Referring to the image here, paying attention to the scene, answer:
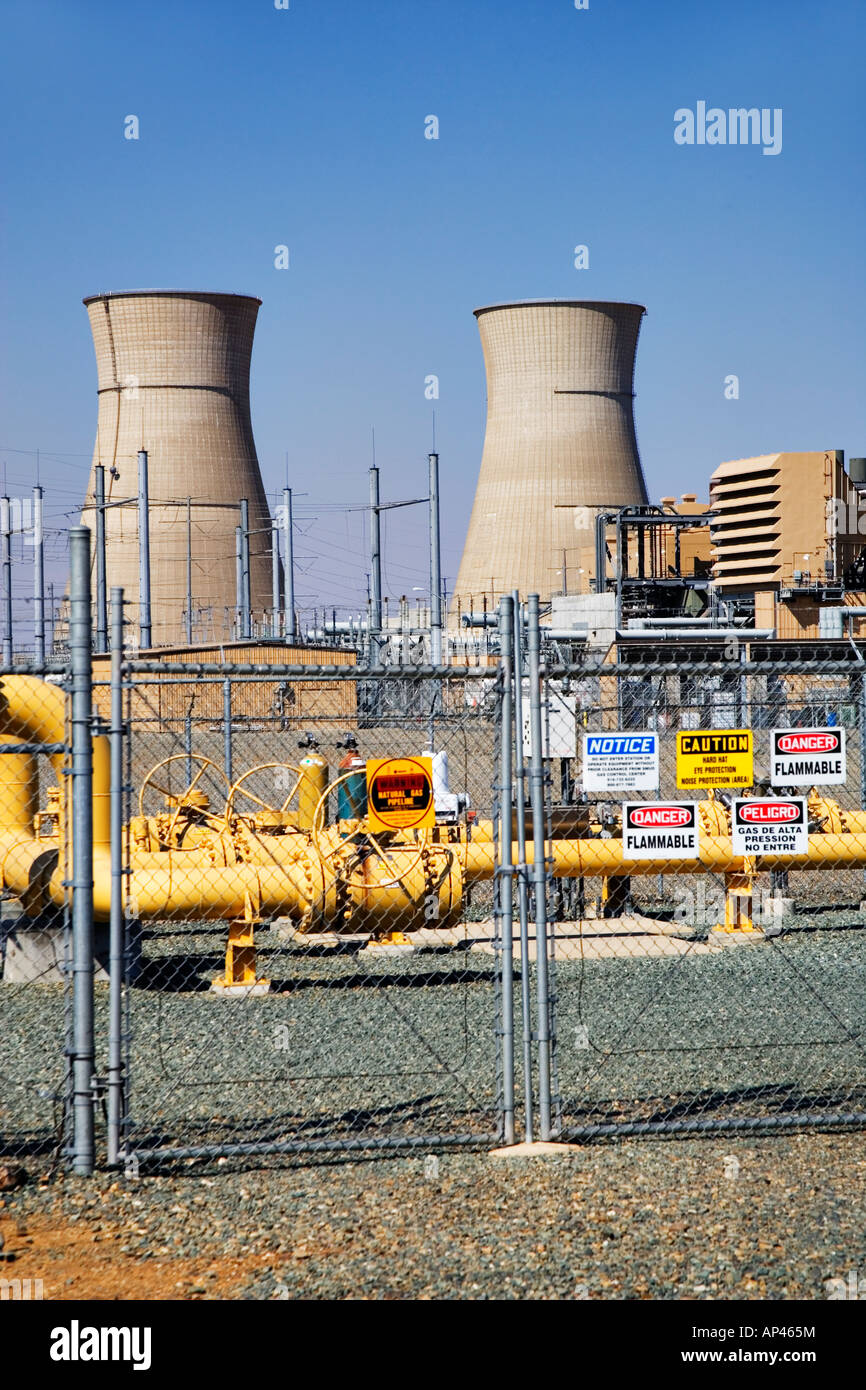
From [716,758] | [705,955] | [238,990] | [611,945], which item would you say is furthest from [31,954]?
[716,758]

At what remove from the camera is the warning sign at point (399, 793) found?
395 cm

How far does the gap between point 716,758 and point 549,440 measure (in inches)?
903

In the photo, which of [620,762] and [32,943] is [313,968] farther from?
[620,762]

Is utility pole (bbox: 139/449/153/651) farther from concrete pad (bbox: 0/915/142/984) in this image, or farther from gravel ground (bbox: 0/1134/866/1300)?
gravel ground (bbox: 0/1134/866/1300)

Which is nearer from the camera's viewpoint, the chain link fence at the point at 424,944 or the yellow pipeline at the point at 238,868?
the chain link fence at the point at 424,944

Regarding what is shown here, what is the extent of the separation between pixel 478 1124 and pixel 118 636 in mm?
1639

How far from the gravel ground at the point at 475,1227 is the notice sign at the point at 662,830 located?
2.57ft

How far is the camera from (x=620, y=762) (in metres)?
4.02

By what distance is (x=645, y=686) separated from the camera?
1556 cm

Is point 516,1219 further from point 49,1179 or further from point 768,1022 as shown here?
point 768,1022

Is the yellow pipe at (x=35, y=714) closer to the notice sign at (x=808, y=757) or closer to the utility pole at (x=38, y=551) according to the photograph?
the notice sign at (x=808, y=757)

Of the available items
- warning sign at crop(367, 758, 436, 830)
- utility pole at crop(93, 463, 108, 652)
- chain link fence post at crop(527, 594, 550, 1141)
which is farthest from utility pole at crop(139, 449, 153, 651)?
chain link fence post at crop(527, 594, 550, 1141)

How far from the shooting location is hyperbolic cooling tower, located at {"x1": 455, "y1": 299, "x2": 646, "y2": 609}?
84.4 feet

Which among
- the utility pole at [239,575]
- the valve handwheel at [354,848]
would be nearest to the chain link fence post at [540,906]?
the valve handwheel at [354,848]
